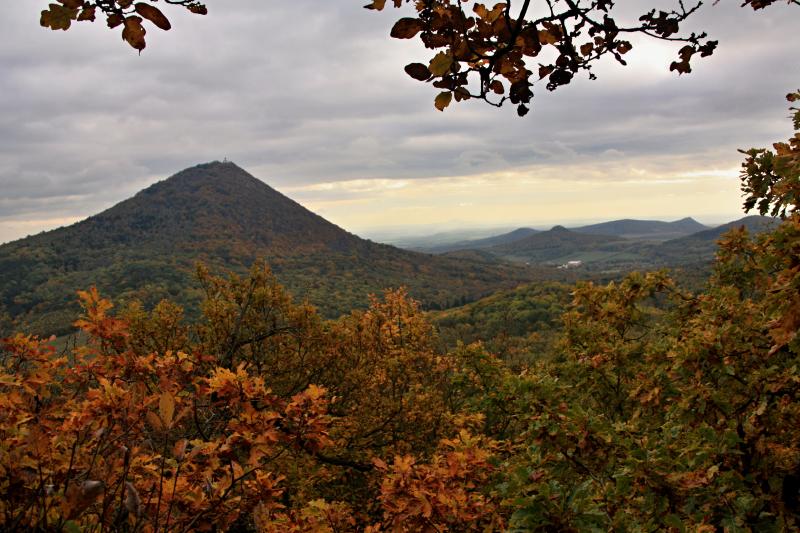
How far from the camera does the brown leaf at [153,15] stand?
1.97 meters

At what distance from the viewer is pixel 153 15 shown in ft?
6.50

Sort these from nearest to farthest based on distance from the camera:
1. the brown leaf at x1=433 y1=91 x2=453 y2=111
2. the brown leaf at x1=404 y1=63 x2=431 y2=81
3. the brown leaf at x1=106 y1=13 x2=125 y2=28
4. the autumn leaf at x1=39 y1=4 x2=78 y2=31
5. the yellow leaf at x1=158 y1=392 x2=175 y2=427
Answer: the autumn leaf at x1=39 y1=4 x2=78 y2=31 → the brown leaf at x1=106 y1=13 x2=125 y2=28 → the brown leaf at x1=404 y1=63 x2=431 y2=81 → the brown leaf at x1=433 y1=91 x2=453 y2=111 → the yellow leaf at x1=158 y1=392 x2=175 y2=427

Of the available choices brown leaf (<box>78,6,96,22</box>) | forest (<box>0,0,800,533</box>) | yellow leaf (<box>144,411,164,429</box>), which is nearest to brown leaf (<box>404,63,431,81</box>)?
forest (<box>0,0,800,533</box>)

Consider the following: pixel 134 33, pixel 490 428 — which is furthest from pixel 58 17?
pixel 490 428

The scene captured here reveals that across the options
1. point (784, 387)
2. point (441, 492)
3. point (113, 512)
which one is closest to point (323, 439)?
point (441, 492)

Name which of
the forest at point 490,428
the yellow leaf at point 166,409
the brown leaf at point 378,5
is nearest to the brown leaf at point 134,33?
the forest at point 490,428

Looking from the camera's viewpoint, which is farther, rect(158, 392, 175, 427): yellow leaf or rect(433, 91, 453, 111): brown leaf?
rect(158, 392, 175, 427): yellow leaf

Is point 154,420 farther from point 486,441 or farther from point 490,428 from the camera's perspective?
point 490,428

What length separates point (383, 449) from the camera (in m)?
11.0

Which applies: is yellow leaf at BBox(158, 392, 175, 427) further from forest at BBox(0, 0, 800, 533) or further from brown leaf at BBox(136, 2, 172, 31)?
brown leaf at BBox(136, 2, 172, 31)

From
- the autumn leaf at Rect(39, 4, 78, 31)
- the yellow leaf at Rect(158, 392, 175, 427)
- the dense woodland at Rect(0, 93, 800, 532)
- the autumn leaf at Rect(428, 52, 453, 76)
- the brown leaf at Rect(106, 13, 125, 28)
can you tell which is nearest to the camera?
the autumn leaf at Rect(39, 4, 78, 31)

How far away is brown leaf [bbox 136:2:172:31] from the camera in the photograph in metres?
1.97

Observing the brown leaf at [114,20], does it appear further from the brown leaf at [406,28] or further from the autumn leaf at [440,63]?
the autumn leaf at [440,63]

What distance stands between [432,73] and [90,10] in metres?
1.44
